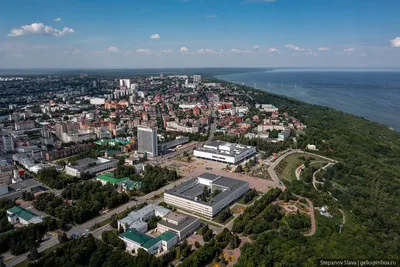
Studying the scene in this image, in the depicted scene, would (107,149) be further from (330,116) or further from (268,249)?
(330,116)

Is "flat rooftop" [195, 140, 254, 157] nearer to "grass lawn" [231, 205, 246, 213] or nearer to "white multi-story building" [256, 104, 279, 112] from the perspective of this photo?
"grass lawn" [231, 205, 246, 213]

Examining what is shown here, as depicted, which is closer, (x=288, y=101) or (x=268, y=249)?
(x=268, y=249)

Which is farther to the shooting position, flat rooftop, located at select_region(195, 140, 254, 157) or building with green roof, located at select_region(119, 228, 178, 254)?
flat rooftop, located at select_region(195, 140, 254, 157)

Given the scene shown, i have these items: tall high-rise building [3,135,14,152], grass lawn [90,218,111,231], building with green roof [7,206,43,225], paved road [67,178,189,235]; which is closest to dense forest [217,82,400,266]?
paved road [67,178,189,235]

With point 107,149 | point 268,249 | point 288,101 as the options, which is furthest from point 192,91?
point 268,249

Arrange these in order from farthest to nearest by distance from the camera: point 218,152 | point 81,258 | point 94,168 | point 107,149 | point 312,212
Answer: point 107,149 < point 218,152 < point 94,168 < point 312,212 < point 81,258

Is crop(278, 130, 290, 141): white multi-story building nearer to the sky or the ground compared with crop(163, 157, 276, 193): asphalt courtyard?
nearer to the sky

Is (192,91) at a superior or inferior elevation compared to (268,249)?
superior

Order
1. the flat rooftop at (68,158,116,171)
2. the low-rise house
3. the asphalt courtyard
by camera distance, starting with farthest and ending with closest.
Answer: the flat rooftop at (68,158,116,171), the asphalt courtyard, the low-rise house
